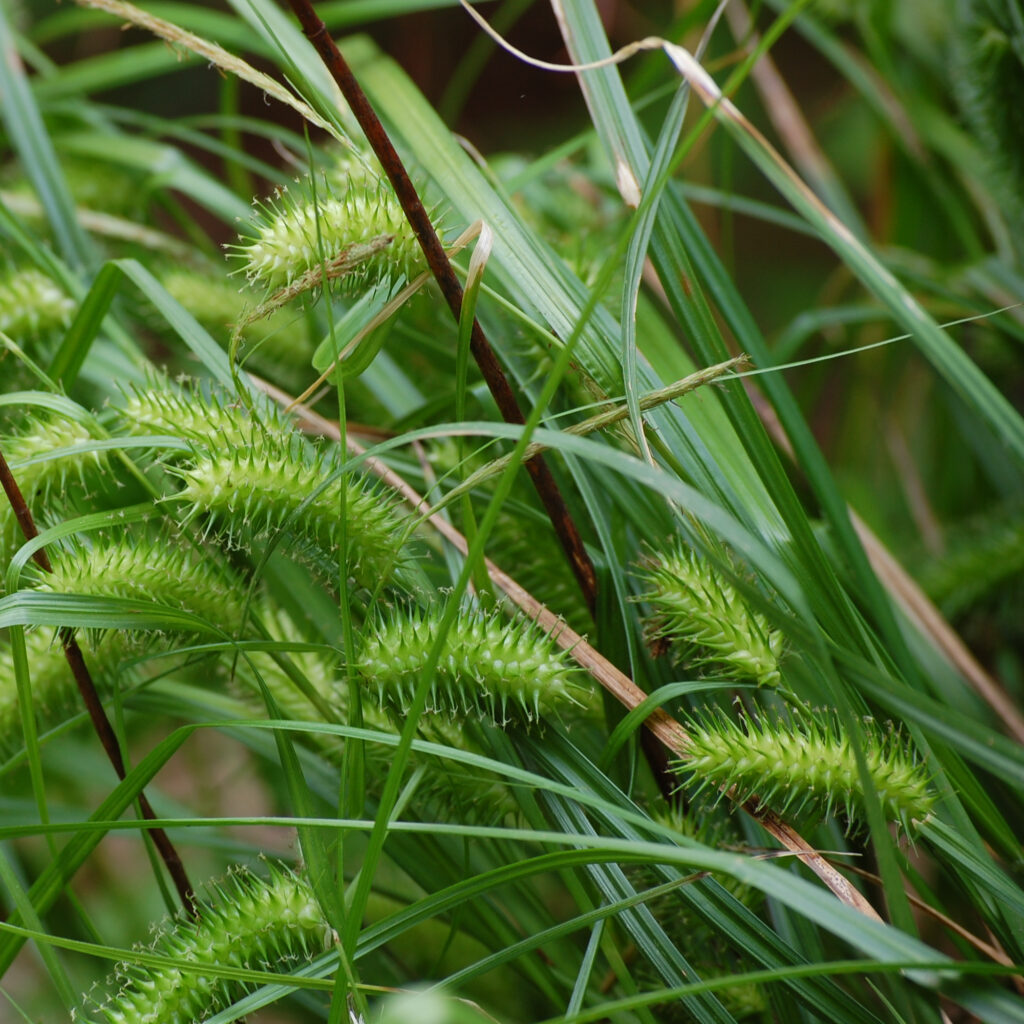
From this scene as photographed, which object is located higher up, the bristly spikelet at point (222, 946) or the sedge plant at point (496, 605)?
the sedge plant at point (496, 605)

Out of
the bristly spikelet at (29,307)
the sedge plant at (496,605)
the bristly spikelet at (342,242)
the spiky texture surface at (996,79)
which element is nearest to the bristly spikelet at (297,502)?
the sedge plant at (496,605)

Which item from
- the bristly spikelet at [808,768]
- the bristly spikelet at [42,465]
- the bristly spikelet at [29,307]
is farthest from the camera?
the bristly spikelet at [29,307]

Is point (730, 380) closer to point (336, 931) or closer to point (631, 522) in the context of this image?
point (631, 522)

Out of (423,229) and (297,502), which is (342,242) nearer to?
(423,229)

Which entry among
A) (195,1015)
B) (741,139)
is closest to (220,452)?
(195,1015)

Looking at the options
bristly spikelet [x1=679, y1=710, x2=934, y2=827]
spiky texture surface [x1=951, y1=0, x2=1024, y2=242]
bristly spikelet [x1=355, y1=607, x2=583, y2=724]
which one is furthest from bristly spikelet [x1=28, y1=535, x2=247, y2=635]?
spiky texture surface [x1=951, y1=0, x2=1024, y2=242]

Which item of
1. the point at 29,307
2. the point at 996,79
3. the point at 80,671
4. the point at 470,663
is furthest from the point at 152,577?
the point at 996,79

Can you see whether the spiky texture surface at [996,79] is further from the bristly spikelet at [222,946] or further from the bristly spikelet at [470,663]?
the bristly spikelet at [222,946]
